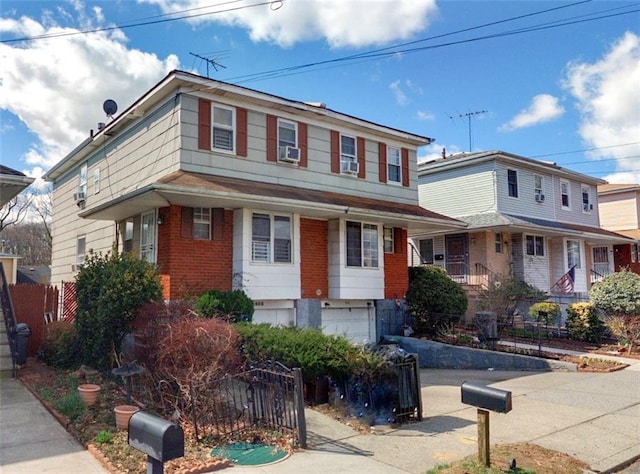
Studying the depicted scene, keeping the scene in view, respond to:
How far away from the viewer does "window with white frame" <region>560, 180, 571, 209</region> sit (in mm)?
25578

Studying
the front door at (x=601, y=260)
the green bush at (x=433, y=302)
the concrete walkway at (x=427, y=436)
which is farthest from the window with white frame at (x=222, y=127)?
the front door at (x=601, y=260)

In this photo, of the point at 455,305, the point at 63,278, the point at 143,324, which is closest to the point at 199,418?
the point at 143,324

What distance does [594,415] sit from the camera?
8.02m

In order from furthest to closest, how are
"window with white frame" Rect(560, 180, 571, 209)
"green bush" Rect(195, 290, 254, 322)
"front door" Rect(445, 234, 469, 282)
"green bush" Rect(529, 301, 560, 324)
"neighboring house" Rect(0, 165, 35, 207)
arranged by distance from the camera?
1. "window with white frame" Rect(560, 180, 571, 209)
2. "front door" Rect(445, 234, 469, 282)
3. "green bush" Rect(529, 301, 560, 324)
4. "green bush" Rect(195, 290, 254, 322)
5. "neighboring house" Rect(0, 165, 35, 207)

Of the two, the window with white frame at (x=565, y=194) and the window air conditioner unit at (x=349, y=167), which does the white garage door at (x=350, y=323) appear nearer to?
the window air conditioner unit at (x=349, y=167)

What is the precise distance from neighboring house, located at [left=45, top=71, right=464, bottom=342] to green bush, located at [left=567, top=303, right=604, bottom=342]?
534 centimetres

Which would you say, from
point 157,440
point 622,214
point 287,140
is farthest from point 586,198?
point 157,440

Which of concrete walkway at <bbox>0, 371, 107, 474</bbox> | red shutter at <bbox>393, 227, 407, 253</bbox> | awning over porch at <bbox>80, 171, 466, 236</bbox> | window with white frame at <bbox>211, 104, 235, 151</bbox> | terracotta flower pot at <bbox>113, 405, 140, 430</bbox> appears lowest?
concrete walkway at <bbox>0, 371, 107, 474</bbox>

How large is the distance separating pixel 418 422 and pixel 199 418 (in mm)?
3241

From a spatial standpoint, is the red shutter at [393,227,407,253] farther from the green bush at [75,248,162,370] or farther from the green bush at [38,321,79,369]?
the green bush at [38,321,79,369]

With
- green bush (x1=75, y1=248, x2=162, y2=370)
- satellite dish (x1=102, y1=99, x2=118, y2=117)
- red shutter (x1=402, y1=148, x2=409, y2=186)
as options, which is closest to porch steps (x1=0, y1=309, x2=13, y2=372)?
green bush (x1=75, y1=248, x2=162, y2=370)

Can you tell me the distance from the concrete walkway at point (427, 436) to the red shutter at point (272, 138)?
7804 millimetres

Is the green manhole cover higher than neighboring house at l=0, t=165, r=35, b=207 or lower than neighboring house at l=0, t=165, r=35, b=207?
lower

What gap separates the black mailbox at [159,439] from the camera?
334 cm
